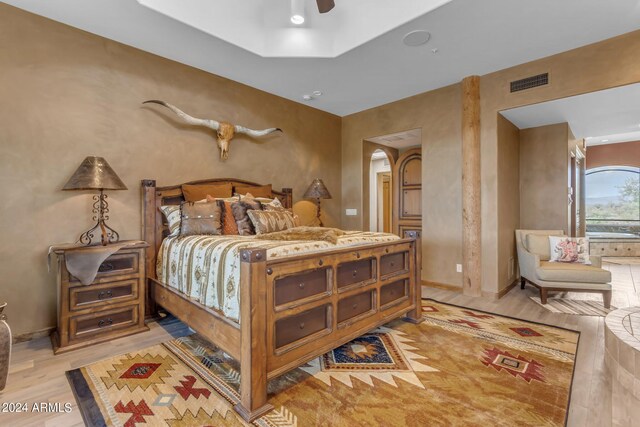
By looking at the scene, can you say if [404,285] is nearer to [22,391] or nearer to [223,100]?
[22,391]

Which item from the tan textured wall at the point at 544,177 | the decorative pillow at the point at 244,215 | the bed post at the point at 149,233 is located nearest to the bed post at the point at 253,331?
the decorative pillow at the point at 244,215

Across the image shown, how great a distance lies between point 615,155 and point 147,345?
34.0ft

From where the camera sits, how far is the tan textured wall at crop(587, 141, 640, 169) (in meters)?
7.23

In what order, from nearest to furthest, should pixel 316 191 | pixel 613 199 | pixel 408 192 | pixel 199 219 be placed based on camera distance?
pixel 199 219
pixel 316 191
pixel 408 192
pixel 613 199

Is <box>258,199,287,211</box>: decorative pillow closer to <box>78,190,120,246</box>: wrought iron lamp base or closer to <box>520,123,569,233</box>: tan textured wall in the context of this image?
<box>78,190,120,246</box>: wrought iron lamp base

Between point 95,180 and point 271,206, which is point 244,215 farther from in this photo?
point 95,180

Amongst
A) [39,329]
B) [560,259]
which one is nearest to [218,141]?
[39,329]

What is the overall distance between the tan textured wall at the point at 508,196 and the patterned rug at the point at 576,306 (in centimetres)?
54

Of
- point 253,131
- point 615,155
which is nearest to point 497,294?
point 253,131

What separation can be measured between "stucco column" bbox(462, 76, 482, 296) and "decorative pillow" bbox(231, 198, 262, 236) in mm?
2750

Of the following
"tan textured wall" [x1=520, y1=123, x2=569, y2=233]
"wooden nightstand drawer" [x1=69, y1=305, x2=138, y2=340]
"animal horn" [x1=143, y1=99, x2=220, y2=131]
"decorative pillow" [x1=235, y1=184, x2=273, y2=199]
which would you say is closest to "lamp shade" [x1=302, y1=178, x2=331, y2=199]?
"decorative pillow" [x1=235, y1=184, x2=273, y2=199]

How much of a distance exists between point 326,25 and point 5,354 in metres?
3.90

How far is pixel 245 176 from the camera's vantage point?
4.25 metres

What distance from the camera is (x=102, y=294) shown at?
2660 mm
